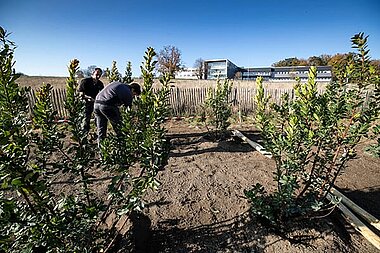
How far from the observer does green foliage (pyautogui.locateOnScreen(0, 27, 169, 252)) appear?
133 centimetres

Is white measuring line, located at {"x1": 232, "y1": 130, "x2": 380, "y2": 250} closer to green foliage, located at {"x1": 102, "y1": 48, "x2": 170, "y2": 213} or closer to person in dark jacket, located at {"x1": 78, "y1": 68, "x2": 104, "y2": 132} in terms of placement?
green foliage, located at {"x1": 102, "y1": 48, "x2": 170, "y2": 213}

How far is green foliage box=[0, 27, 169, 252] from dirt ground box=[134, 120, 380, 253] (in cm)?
90

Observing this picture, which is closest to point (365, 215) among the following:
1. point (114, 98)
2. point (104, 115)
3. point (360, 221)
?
point (360, 221)

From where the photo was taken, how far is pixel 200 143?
5.99m

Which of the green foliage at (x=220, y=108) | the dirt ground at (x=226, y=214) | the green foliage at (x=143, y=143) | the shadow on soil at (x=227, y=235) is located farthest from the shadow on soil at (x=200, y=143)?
the green foliage at (x=143, y=143)

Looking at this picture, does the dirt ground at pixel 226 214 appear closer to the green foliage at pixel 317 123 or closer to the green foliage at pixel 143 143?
the green foliage at pixel 317 123

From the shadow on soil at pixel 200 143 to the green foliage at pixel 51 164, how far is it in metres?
3.27

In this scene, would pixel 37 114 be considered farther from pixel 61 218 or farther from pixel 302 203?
pixel 302 203

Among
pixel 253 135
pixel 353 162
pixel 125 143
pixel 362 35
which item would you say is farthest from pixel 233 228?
pixel 253 135

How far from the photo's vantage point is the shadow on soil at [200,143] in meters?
5.39

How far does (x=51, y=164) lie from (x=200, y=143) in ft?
14.5

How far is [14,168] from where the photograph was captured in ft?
4.20

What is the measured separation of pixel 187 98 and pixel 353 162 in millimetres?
7873

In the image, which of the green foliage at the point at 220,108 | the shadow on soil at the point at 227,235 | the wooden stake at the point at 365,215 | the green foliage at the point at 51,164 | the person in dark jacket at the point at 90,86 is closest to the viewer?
the green foliage at the point at 51,164
